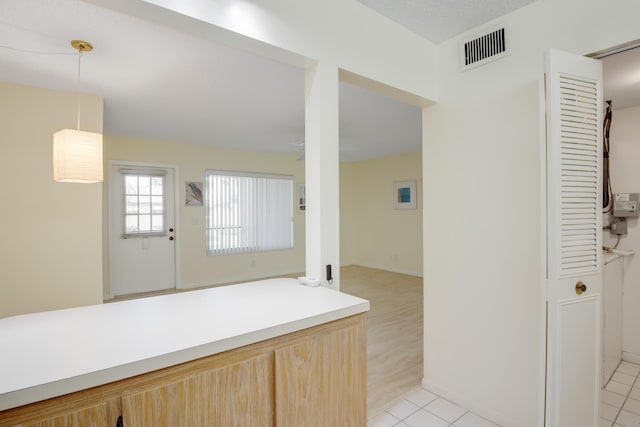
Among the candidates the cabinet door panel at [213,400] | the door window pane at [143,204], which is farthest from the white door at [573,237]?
the door window pane at [143,204]

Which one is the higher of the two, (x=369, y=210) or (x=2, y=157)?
(x=2, y=157)

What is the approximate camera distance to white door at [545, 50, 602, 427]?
1.51 meters

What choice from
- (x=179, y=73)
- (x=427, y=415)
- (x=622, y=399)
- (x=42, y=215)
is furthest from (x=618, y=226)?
(x=42, y=215)

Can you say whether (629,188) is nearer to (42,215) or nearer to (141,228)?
(42,215)

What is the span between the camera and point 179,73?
2496 mm

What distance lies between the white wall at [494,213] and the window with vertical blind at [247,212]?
13.2 ft

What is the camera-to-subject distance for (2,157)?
8.70 feet

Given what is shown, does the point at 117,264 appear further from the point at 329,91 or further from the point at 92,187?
the point at 329,91

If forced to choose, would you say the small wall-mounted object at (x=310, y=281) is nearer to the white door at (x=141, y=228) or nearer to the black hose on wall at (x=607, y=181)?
the black hose on wall at (x=607, y=181)

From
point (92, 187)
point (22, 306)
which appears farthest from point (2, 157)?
point (22, 306)

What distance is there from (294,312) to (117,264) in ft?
14.6

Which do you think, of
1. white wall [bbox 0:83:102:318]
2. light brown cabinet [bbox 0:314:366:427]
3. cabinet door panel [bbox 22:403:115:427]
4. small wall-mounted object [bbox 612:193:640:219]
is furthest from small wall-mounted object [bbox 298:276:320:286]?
small wall-mounted object [bbox 612:193:640:219]

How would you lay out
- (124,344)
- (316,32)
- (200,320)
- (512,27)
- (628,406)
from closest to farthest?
(124,344), (200,320), (316,32), (512,27), (628,406)

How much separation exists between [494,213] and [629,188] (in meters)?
1.88
